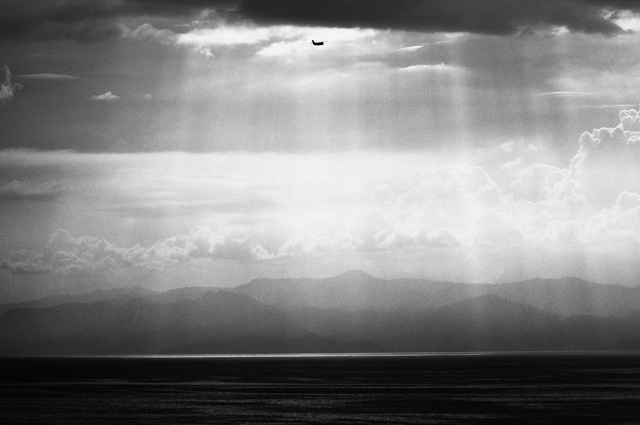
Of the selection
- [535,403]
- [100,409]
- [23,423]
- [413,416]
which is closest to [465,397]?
[535,403]

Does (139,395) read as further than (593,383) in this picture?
No

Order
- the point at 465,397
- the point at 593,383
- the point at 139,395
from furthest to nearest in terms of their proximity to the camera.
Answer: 1. the point at 593,383
2. the point at 139,395
3. the point at 465,397

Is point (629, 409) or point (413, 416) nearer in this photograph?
point (413, 416)

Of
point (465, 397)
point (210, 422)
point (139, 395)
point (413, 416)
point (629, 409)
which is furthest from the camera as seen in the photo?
point (139, 395)

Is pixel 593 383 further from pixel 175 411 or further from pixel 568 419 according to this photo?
pixel 175 411

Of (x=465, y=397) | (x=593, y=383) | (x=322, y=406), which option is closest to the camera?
(x=322, y=406)

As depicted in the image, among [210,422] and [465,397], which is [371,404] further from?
[210,422]

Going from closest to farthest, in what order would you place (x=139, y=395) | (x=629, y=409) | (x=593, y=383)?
1. (x=629, y=409)
2. (x=139, y=395)
3. (x=593, y=383)

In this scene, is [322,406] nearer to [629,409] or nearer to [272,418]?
[272,418]

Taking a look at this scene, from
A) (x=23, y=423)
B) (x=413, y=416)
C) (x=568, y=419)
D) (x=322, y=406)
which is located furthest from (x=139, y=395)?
(x=568, y=419)
